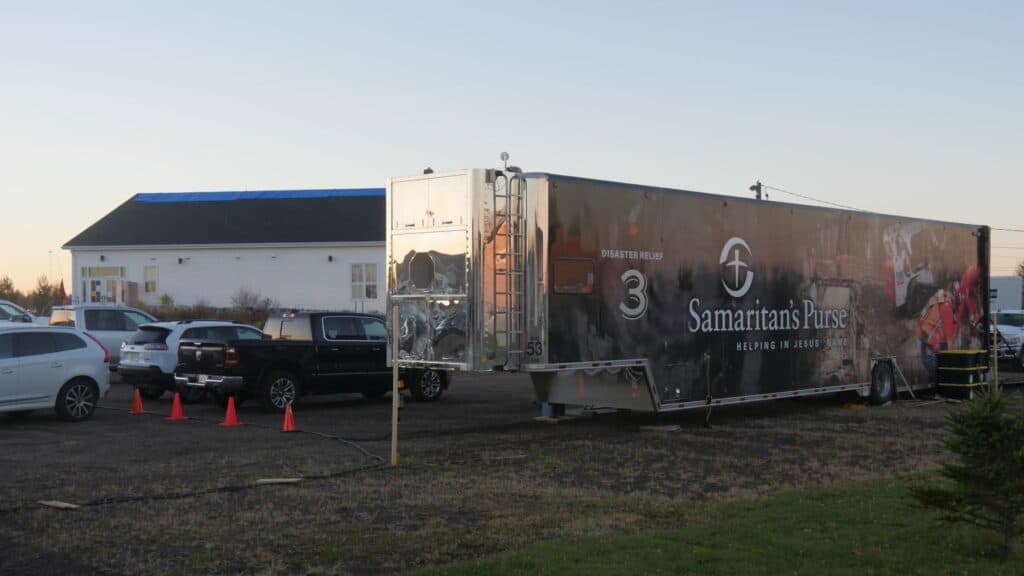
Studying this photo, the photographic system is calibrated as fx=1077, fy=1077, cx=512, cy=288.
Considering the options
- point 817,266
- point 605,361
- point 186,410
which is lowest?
point 186,410

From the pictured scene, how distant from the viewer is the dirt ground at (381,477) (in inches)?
332

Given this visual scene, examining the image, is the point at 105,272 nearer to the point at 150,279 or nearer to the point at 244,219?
the point at 150,279

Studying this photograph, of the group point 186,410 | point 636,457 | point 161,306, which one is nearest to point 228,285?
point 161,306

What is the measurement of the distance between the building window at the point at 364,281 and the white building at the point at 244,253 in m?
0.04

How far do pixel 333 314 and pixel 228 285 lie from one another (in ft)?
103

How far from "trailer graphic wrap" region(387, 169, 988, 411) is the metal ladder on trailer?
0.02m

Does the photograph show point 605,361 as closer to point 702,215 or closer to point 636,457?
point 636,457

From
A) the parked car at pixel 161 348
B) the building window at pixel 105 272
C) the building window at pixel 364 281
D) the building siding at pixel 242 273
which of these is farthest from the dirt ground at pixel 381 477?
the building window at pixel 105 272

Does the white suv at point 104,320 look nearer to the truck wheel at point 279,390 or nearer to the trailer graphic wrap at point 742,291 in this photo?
the truck wheel at point 279,390

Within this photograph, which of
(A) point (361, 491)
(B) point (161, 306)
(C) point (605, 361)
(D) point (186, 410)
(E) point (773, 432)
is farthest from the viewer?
(B) point (161, 306)

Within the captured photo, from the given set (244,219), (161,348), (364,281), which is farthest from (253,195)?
(161,348)

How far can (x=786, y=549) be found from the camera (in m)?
7.97

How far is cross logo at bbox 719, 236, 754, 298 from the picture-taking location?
16891 mm

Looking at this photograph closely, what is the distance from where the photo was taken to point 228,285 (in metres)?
49.6
